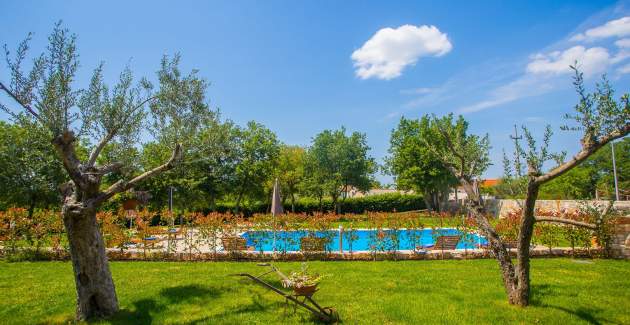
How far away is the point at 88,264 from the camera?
19.2ft

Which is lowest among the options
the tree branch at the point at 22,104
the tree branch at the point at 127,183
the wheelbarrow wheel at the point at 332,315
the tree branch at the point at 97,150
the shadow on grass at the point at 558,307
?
the shadow on grass at the point at 558,307

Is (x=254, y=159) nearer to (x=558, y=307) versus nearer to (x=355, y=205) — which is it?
(x=355, y=205)

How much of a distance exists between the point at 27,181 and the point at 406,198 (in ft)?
98.6

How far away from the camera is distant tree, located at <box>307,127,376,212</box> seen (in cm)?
3362

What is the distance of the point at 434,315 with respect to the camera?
5.86m

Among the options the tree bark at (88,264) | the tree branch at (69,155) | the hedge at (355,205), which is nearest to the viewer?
the tree branch at (69,155)

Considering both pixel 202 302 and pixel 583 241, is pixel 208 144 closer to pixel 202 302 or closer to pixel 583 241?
pixel 202 302

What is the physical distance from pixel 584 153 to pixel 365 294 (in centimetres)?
442

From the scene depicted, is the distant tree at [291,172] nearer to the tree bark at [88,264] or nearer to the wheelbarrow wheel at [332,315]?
the tree bark at [88,264]

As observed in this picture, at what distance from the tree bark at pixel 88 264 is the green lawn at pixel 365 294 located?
1.23ft

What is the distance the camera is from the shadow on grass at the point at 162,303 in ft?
19.5

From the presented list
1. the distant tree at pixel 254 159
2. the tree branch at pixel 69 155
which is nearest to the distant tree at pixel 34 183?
the distant tree at pixel 254 159

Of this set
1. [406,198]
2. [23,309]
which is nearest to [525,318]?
[23,309]

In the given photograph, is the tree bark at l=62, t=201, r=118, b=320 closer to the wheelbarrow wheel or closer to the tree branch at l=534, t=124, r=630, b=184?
the wheelbarrow wheel
